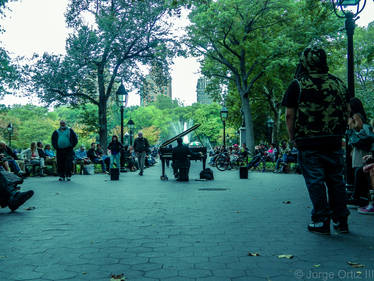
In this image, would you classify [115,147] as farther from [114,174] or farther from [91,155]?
[91,155]

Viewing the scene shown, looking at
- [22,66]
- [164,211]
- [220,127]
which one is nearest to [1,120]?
[22,66]

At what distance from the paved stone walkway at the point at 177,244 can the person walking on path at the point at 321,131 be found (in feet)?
1.02

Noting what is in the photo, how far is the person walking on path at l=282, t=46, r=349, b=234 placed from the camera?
4723mm

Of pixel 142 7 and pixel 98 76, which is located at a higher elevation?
pixel 142 7

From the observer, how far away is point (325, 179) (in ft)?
16.0

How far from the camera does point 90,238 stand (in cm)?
462

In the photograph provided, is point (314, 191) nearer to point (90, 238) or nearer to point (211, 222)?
point (211, 222)

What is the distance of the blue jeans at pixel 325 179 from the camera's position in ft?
15.4

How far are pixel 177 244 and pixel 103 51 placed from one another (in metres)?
24.2

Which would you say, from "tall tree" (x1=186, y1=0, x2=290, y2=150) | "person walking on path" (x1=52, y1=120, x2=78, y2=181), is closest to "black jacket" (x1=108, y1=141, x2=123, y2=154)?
"person walking on path" (x1=52, y1=120, x2=78, y2=181)

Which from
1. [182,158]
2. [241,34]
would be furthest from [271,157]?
[182,158]

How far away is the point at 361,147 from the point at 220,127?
84.5m

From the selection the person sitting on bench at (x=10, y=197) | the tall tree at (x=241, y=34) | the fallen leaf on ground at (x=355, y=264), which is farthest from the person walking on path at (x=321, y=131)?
the tall tree at (x=241, y=34)

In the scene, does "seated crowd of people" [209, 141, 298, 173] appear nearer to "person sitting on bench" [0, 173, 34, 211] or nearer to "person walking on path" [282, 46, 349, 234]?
"person sitting on bench" [0, 173, 34, 211]
